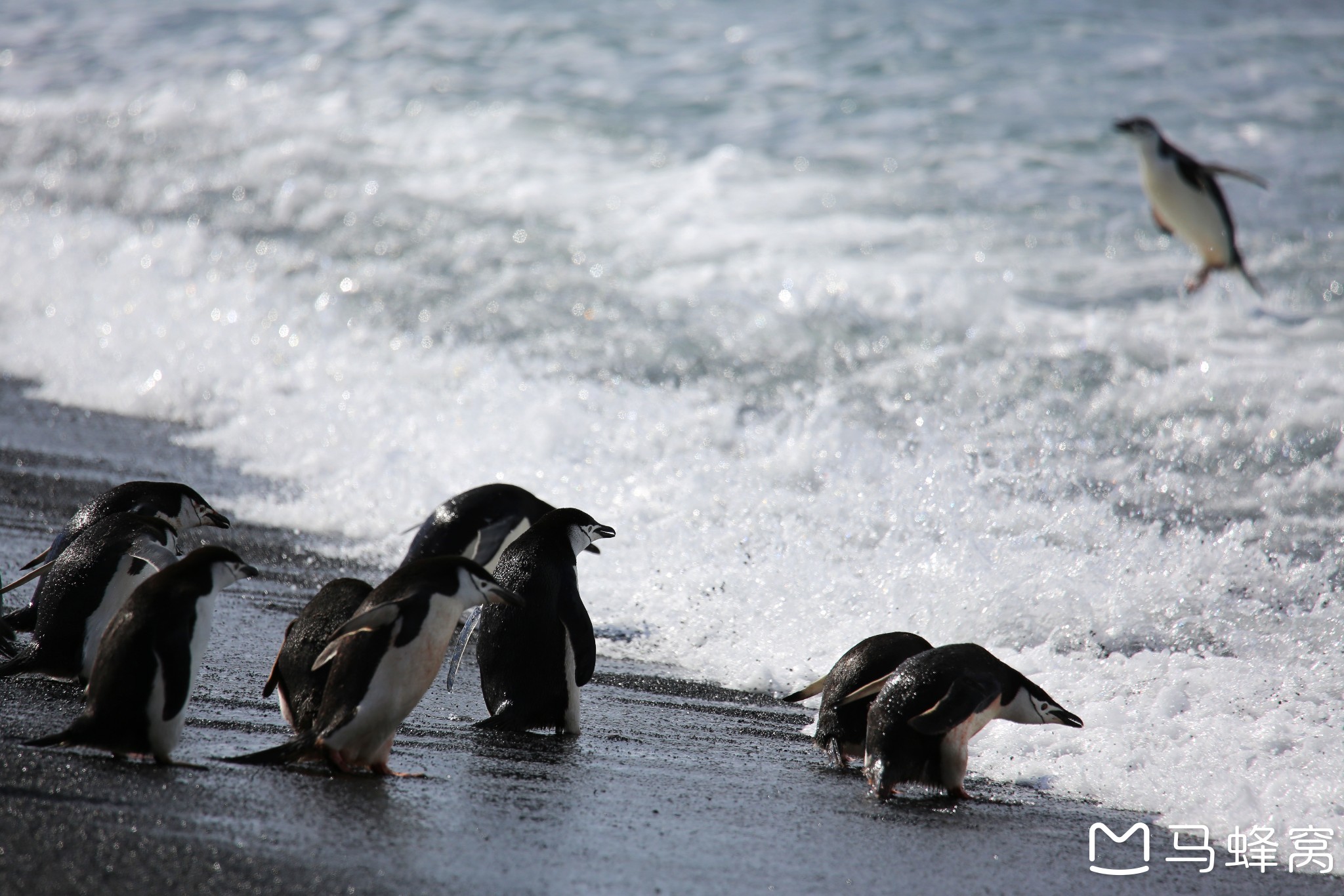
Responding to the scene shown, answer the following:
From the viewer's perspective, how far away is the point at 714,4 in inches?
696

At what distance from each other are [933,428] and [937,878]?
4784mm

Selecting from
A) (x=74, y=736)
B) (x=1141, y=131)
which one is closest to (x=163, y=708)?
(x=74, y=736)

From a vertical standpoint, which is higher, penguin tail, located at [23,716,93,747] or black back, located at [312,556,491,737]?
black back, located at [312,556,491,737]

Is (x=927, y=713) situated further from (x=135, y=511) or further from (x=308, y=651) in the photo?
(x=135, y=511)

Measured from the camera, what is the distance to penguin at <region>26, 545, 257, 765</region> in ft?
9.68

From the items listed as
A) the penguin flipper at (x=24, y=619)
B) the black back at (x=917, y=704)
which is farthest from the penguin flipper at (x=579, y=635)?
the penguin flipper at (x=24, y=619)

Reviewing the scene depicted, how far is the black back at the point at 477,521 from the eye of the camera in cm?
505

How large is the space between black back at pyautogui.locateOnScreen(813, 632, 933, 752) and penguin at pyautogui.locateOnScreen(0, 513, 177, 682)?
1.88 metres

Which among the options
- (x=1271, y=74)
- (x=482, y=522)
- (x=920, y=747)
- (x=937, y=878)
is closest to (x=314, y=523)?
(x=482, y=522)

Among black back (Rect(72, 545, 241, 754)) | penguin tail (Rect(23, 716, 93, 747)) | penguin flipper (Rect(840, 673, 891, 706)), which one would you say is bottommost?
penguin flipper (Rect(840, 673, 891, 706))

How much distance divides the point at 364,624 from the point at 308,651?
0.36m

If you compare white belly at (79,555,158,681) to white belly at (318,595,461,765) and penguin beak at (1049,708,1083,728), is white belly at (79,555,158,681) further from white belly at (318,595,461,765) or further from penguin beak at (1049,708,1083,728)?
penguin beak at (1049,708,1083,728)

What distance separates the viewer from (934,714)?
334 cm

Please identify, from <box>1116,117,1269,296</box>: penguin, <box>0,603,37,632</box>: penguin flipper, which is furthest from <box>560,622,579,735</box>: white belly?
<box>1116,117,1269,296</box>: penguin
